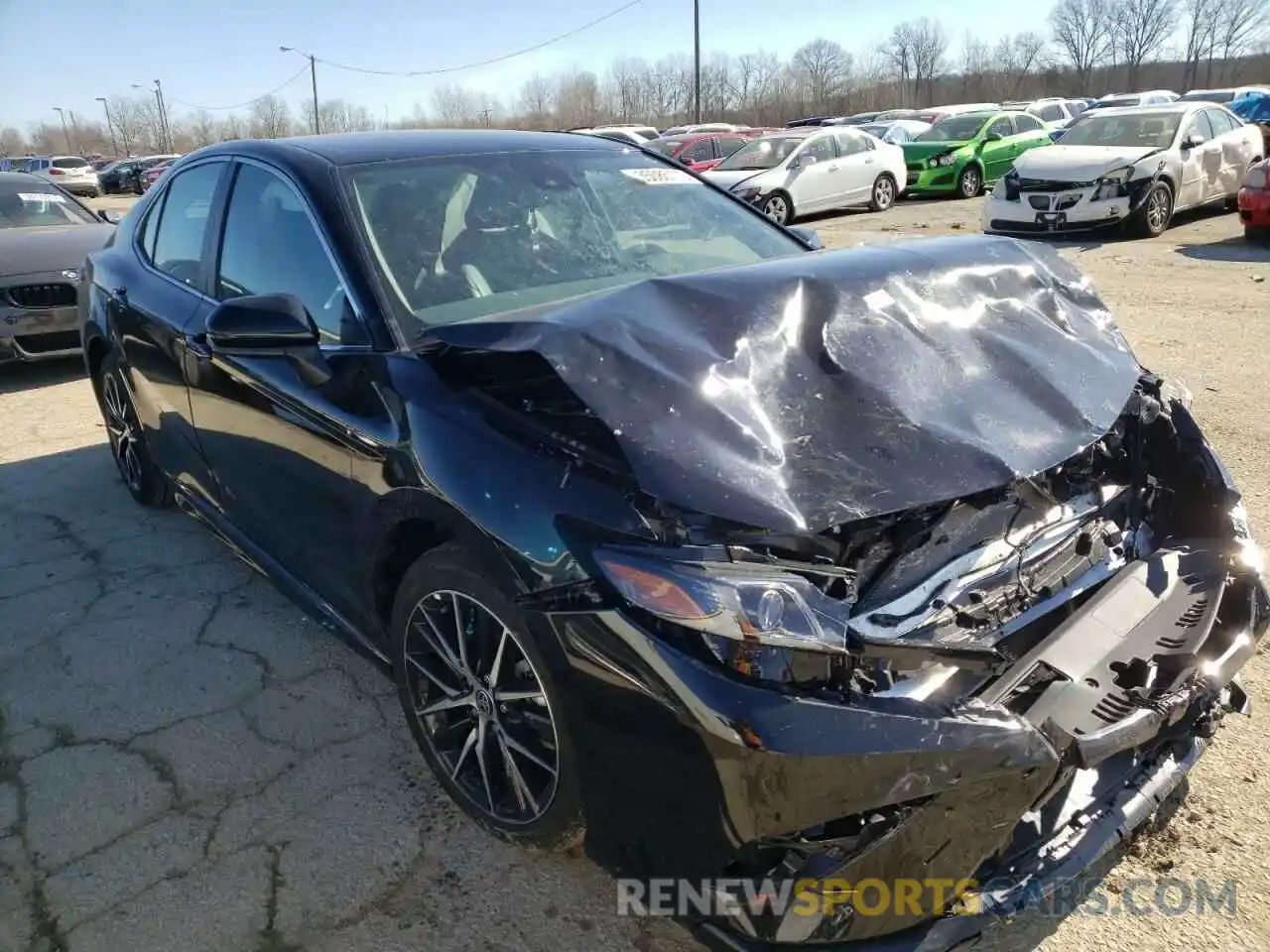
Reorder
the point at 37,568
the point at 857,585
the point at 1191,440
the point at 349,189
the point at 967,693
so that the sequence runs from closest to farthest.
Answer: the point at 967,693
the point at 857,585
the point at 1191,440
the point at 349,189
the point at 37,568

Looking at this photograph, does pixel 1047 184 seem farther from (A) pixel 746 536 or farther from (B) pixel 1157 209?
(A) pixel 746 536

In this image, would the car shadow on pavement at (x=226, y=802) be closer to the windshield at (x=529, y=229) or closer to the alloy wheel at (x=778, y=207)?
the windshield at (x=529, y=229)

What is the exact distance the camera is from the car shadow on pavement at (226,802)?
85.4 inches

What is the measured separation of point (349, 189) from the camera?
2752 millimetres

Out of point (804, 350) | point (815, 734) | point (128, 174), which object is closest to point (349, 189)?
point (804, 350)

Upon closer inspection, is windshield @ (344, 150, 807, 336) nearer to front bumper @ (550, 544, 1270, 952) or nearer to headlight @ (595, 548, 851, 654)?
headlight @ (595, 548, 851, 654)

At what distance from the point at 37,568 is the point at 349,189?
8.77ft

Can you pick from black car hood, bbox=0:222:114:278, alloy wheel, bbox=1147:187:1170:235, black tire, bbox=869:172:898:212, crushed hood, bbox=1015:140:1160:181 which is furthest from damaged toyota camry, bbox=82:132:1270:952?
black tire, bbox=869:172:898:212

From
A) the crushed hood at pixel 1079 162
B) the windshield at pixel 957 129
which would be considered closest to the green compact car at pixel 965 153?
the windshield at pixel 957 129

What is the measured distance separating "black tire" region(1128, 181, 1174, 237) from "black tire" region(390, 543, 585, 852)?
11715 millimetres

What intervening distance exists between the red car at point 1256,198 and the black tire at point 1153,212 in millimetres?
871

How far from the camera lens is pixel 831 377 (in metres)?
2.12

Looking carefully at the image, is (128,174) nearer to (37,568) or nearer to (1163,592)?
(37,568)

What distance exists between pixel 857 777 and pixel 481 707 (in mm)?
1016
